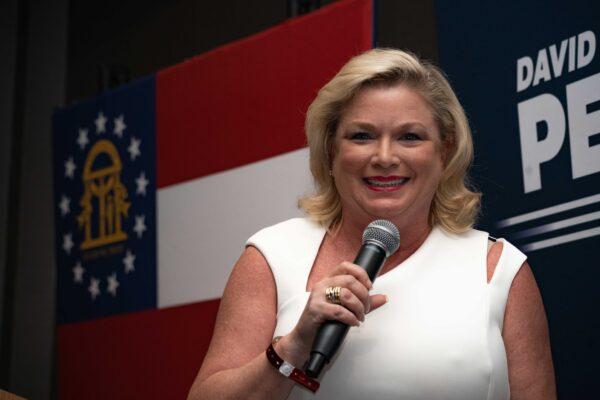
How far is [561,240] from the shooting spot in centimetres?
251

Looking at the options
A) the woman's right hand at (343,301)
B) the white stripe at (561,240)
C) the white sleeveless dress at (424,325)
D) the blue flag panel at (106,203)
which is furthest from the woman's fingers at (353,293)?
the blue flag panel at (106,203)

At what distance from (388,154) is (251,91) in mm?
1586

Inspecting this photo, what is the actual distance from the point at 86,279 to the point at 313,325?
2.48 metres

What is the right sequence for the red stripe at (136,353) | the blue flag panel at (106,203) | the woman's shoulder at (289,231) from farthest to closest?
the blue flag panel at (106,203) → the red stripe at (136,353) → the woman's shoulder at (289,231)

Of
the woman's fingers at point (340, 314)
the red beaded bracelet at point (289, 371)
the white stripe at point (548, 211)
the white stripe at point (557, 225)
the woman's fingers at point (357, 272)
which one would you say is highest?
the white stripe at point (548, 211)

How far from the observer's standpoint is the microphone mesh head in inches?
67.7

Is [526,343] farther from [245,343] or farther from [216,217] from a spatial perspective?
[216,217]

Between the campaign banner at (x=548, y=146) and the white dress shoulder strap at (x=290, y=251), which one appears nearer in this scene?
the white dress shoulder strap at (x=290, y=251)

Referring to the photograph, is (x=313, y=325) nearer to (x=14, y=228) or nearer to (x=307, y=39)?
(x=307, y=39)

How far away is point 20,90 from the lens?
16.0 ft

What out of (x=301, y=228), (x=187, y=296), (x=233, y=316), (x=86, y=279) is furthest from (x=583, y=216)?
(x=86, y=279)

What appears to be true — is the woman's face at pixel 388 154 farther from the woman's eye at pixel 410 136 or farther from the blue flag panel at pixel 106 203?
the blue flag panel at pixel 106 203

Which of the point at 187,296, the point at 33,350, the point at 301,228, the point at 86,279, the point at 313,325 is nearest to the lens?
the point at 313,325

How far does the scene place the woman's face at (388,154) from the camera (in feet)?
6.31
